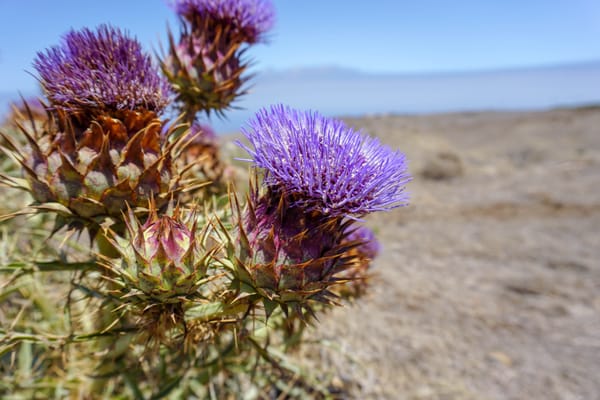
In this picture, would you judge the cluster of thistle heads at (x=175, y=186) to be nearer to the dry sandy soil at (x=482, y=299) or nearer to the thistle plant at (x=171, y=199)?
the thistle plant at (x=171, y=199)

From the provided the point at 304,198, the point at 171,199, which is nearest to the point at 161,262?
the point at 171,199

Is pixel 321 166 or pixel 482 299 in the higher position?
pixel 321 166

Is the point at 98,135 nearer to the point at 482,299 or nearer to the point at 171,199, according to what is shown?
the point at 171,199

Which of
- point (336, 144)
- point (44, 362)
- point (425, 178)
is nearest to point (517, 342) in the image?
point (336, 144)

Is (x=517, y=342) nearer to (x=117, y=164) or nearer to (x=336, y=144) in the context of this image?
(x=336, y=144)

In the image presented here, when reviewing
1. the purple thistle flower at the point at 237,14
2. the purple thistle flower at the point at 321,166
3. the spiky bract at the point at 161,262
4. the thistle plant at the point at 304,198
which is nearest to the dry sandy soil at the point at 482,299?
the thistle plant at the point at 304,198
